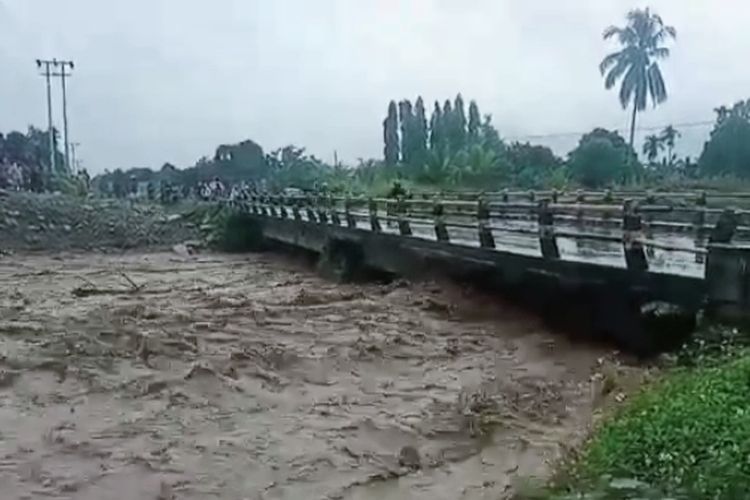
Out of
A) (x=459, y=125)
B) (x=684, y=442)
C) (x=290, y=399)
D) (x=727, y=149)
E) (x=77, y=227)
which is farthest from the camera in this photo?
(x=459, y=125)

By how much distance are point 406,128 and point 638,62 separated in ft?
41.7

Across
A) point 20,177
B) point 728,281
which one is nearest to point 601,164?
point 728,281

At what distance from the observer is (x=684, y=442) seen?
510cm

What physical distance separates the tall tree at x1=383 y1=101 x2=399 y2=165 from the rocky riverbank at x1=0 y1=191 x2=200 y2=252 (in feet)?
39.6

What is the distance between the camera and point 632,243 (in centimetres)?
930

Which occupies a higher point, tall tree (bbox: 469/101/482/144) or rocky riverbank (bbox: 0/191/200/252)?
tall tree (bbox: 469/101/482/144)

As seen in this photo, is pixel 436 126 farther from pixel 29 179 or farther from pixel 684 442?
pixel 684 442

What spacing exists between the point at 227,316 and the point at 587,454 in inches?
353

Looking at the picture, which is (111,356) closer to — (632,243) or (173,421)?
(173,421)

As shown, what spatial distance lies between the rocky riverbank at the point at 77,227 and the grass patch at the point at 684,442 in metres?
30.1

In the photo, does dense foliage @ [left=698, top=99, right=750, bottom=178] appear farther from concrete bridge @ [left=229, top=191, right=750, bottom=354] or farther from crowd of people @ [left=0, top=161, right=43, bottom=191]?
crowd of people @ [left=0, top=161, right=43, bottom=191]

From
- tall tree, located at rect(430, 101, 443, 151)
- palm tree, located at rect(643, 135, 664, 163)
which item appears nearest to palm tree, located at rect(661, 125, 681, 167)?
palm tree, located at rect(643, 135, 664, 163)

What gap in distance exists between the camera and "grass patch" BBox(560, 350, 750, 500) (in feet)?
14.8

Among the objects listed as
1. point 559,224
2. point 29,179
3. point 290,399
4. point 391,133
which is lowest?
point 290,399
